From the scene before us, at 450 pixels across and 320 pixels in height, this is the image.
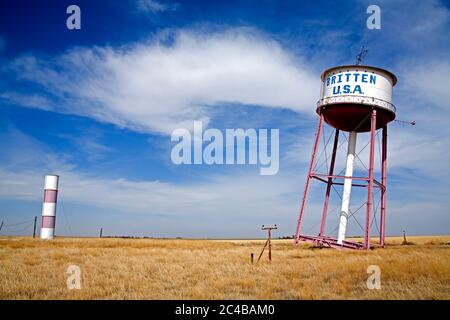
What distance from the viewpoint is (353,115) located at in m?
30.3

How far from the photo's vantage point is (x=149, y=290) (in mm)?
11484

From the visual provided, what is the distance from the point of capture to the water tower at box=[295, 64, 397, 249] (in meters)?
28.8

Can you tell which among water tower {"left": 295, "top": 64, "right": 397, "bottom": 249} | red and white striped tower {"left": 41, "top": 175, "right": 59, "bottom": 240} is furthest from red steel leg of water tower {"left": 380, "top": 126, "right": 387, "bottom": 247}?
red and white striped tower {"left": 41, "top": 175, "right": 59, "bottom": 240}

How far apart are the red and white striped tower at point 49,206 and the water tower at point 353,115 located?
2752 cm

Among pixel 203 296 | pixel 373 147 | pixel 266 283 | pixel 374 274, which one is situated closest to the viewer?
pixel 203 296

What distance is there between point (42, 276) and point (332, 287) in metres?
9.88

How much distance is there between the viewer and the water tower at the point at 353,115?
94.6 feet

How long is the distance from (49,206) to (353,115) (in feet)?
108

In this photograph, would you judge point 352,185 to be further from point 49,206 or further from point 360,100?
point 49,206


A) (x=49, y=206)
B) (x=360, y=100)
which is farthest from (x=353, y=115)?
(x=49, y=206)

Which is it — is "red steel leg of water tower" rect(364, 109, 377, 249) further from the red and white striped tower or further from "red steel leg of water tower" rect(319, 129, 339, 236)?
the red and white striped tower

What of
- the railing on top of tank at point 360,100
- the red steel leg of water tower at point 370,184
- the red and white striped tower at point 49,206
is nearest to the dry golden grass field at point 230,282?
the red steel leg of water tower at point 370,184
